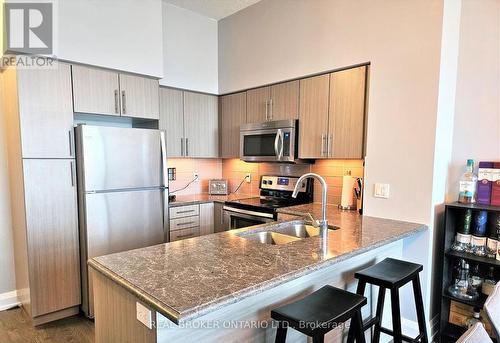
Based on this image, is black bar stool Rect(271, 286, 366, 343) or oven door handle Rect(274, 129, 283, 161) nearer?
black bar stool Rect(271, 286, 366, 343)

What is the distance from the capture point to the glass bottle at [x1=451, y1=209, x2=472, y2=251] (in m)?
2.16

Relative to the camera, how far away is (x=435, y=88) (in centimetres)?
209

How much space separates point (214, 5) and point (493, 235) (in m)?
3.38

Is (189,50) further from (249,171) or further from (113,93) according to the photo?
(249,171)

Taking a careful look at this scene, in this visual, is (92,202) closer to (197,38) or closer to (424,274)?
(197,38)

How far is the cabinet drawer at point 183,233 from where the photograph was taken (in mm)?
3201

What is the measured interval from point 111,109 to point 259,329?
7.58ft

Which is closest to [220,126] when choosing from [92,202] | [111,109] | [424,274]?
[111,109]

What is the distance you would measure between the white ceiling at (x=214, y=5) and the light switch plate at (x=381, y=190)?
2389 mm

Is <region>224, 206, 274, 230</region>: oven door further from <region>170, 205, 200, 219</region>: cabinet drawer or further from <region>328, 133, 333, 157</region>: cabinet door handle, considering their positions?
<region>328, 133, 333, 157</region>: cabinet door handle

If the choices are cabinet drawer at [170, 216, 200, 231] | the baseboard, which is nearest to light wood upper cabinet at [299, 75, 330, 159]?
cabinet drawer at [170, 216, 200, 231]

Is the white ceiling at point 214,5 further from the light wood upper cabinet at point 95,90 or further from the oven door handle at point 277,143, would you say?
the oven door handle at point 277,143

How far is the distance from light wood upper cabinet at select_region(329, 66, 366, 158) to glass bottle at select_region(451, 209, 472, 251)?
2.83 feet

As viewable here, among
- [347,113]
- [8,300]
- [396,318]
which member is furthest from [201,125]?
[396,318]
